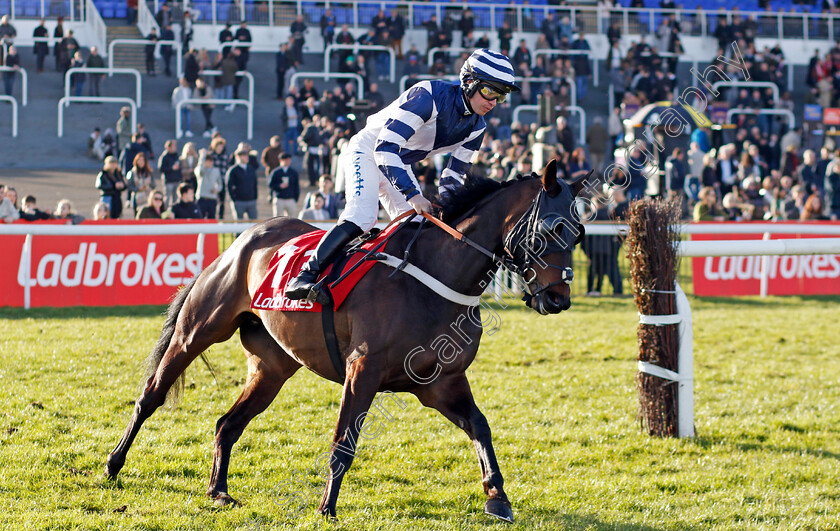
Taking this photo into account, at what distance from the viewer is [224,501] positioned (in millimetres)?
4555

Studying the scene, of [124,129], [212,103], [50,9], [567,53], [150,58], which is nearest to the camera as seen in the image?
[124,129]

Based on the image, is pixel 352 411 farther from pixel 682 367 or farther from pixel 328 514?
pixel 682 367

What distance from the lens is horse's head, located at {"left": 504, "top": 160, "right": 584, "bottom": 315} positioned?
13.3 ft

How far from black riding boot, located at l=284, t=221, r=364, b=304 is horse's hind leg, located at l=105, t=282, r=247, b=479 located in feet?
2.14

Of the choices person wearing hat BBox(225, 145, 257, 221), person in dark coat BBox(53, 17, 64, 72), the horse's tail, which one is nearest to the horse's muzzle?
the horse's tail


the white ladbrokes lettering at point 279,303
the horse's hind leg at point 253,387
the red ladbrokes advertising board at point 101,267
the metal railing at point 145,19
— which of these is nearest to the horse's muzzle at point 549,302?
the white ladbrokes lettering at point 279,303

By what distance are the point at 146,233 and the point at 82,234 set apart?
0.68 metres

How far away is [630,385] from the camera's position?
744 centimetres

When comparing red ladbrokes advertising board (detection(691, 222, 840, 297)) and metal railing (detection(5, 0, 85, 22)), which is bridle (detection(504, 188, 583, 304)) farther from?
metal railing (detection(5, 0, 85, 22))

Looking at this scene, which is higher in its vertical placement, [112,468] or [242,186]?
[242,186]

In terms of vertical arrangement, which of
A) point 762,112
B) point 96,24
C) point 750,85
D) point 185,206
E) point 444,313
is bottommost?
point 444,313

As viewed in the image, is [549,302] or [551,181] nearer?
[549,302]

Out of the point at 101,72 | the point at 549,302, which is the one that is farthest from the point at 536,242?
the point at 101,72

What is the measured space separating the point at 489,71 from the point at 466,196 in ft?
1.98
